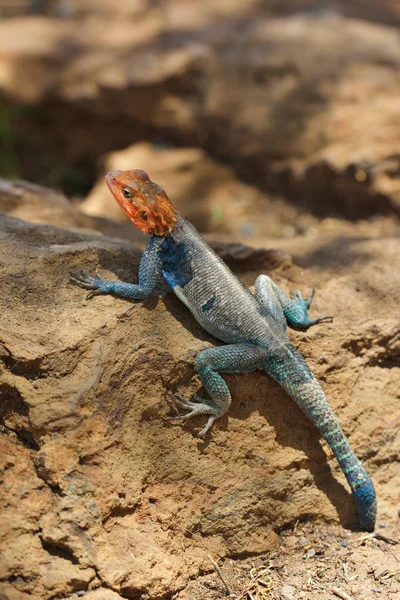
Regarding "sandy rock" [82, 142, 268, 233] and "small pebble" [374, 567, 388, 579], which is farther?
"sandy rock" [82, 142, 268, 233]

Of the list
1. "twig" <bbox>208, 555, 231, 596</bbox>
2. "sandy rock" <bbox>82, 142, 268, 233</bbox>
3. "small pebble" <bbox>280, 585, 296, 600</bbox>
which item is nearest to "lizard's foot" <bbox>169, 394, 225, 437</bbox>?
"twig" <bbox>208, 555, 231, 596</bbox>

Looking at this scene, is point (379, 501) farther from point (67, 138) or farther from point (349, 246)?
point (67, 138)

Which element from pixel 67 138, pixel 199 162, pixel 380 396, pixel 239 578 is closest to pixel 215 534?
pixel 239 578

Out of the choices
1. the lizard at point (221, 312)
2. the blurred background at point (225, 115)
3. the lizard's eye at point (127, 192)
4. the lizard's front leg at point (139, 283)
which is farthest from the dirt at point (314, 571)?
the blurred background at point (225, 115)

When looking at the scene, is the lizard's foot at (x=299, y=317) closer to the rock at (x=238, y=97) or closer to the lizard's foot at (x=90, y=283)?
the lizard's foot at (x=90, y=283)

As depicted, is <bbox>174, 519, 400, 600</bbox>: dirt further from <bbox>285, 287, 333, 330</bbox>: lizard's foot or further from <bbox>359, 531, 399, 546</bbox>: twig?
<bbox>285, 287, 333, 330</bbox>: lizard's foot

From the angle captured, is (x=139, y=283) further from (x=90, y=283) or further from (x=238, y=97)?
(x=238, y=97)

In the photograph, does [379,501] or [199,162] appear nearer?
[379,501]
